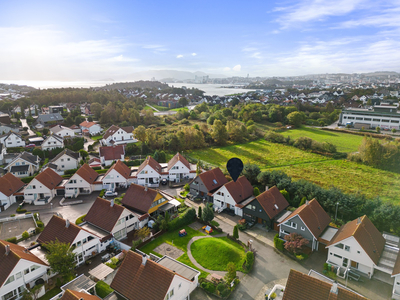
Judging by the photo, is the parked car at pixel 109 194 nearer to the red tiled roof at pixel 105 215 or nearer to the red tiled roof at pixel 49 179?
the red tiled roof at pixel 49 179

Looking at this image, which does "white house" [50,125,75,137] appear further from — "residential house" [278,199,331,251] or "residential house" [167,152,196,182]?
"residential house" [278,199,331,251]

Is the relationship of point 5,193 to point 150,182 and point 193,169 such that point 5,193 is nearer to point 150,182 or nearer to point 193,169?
point 150,182

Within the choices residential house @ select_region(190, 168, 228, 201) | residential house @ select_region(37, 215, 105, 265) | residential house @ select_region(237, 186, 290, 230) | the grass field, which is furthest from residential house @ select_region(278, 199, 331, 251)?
the grass field

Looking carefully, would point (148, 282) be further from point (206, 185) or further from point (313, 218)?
point (206, 185)

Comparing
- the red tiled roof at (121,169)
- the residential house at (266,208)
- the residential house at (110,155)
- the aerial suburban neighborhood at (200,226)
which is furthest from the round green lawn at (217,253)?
the residential house at (110,155)

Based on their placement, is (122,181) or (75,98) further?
(75,98)

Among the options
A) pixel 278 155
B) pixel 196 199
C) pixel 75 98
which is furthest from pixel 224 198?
pixel 75 98

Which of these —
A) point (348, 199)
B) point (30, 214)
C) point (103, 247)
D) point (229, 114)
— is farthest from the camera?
point (229, 114)
